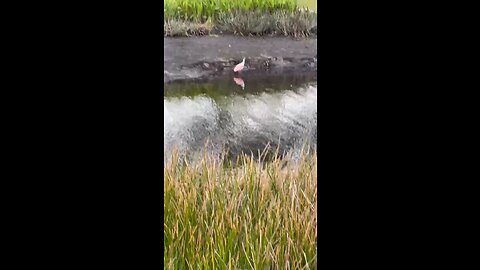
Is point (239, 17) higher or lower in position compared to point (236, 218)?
higher

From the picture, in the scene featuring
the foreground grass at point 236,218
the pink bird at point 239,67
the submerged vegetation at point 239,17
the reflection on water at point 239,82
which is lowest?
the foreground grass at point 236,218

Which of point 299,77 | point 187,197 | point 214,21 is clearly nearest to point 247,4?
point 214,21

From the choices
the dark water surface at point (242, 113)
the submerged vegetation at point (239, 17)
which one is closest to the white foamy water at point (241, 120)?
the dark water surface at point (242, 113)

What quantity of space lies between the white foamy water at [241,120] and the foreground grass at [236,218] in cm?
6

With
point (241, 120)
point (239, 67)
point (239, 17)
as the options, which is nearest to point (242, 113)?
point (241, 120)

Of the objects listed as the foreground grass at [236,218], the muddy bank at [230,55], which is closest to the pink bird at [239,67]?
the muddy bank at [230,55]

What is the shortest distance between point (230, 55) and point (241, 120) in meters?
0.19

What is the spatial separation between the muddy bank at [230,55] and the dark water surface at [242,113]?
24 millimetres

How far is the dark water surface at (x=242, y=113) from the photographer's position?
239 cm

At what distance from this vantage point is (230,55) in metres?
2.43

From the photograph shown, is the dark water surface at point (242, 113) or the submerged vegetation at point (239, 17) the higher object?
the submerged vegetation at point (239, 17)

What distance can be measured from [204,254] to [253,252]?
0.46ft

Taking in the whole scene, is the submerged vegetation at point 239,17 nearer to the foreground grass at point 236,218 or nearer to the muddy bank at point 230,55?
the muddy bank at point 230,55

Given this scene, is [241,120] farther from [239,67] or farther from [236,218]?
[236,218]
